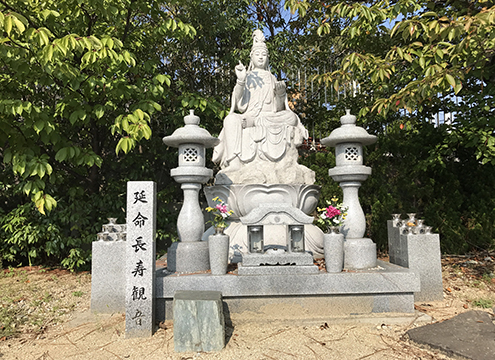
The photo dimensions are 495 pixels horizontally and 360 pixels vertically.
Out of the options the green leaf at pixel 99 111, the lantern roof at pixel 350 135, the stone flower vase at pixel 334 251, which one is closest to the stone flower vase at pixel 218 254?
the stone flower vase at pixel 334 251

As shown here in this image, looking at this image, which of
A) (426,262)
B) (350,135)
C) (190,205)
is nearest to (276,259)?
(190,205)

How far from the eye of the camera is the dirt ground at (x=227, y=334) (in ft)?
8.92

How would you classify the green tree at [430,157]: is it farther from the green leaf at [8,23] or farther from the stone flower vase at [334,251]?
the green leaf at [8,23]

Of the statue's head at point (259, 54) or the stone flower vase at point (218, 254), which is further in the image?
the statue's head at point (259, 54)

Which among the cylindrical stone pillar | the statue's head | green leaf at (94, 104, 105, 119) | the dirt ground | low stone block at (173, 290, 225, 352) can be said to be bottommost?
the dirt ground

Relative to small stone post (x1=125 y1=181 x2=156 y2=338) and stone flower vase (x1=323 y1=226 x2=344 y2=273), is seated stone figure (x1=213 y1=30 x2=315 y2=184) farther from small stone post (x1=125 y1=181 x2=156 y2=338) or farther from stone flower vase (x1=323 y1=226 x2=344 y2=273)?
small stone post (x1=125 y1=181 x2=156 y2=338)

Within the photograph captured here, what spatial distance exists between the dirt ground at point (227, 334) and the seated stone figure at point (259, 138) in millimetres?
2002

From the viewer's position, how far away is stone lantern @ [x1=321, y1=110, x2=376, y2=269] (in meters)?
3.70

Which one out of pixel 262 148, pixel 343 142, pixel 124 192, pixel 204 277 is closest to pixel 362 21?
pixel 343 142

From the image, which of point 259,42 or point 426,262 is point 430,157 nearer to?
point 426,262

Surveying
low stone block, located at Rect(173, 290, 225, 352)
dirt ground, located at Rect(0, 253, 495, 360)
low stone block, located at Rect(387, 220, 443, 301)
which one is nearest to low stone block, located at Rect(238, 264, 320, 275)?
dirt ground, located at Rect(0, 253, 495, 360)

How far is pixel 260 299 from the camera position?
11.0ft

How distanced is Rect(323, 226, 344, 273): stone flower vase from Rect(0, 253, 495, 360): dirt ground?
55 cm

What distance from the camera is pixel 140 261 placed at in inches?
122
